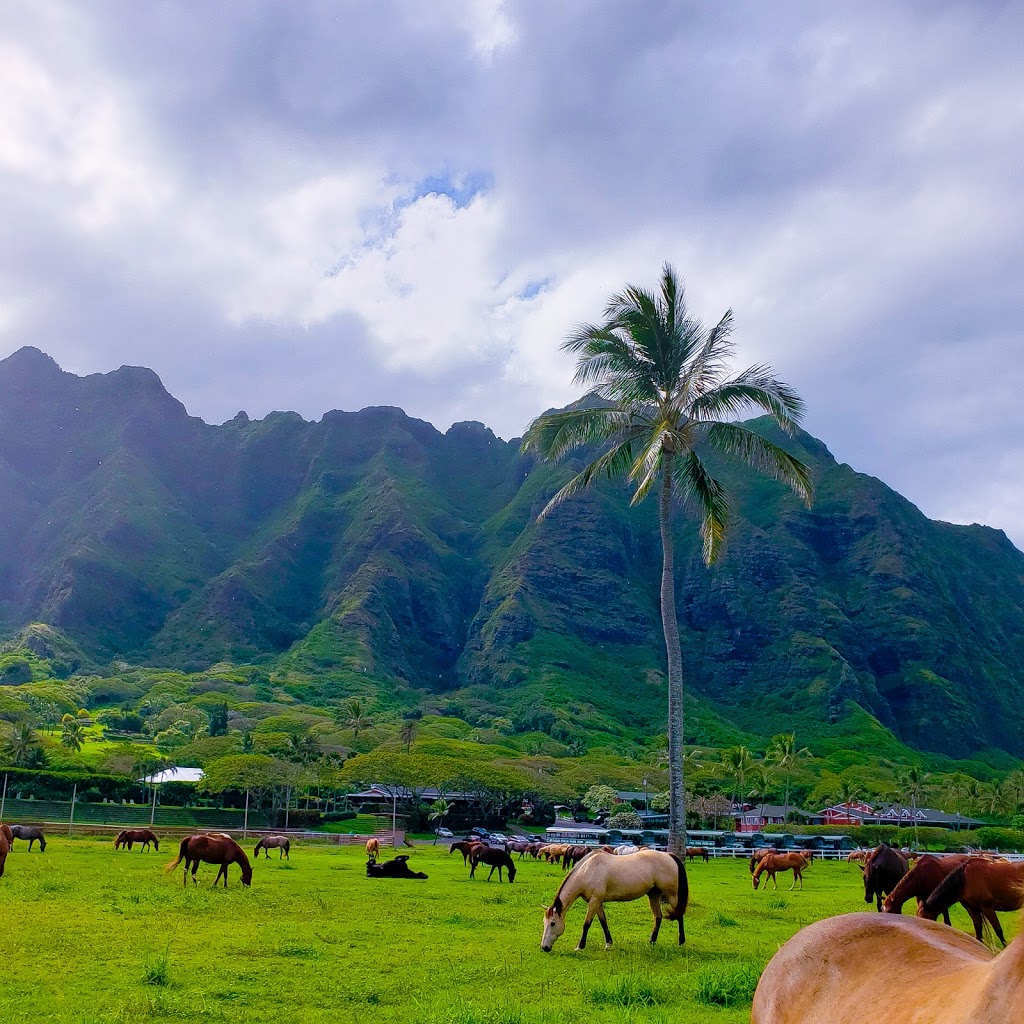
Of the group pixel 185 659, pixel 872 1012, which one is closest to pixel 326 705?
pixel 185 659

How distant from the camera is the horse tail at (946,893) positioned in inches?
463

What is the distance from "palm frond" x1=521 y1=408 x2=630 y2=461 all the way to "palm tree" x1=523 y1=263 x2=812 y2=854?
0.03 meters

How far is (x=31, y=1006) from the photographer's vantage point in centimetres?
916

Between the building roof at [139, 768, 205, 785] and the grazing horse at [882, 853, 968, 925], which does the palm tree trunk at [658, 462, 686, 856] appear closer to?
the grazing horse at [882, 853, 968, 925]

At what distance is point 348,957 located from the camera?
12.6m

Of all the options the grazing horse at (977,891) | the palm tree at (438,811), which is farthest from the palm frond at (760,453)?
the palm tree at (438,811)

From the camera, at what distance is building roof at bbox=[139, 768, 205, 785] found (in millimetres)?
80500

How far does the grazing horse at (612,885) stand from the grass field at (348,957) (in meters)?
0.49

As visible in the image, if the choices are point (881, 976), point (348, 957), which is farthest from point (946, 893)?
point (881, 976)

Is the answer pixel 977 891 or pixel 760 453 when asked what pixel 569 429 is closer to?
pixel 760 453

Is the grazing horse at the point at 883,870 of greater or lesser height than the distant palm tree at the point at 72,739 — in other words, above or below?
above

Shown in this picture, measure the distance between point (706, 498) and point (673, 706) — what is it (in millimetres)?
5304

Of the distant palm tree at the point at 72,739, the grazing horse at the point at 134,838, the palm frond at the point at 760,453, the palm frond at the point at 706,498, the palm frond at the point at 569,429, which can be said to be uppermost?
the palm frond at the point at 569,429

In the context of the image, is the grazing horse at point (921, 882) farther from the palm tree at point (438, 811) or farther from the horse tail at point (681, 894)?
the palm tree at point (438, 811)
